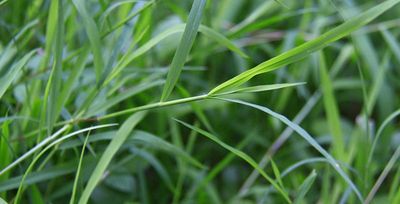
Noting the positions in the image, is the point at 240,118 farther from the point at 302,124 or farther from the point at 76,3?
the point at 76,3

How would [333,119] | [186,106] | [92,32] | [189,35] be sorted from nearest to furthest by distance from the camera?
[189,35], [92,32], [333,119], [186,106]

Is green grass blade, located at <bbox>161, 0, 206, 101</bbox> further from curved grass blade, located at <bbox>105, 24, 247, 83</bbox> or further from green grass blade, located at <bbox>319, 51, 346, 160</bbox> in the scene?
green grass blade, located at <bbox>319, 51, 346, 160</bbox>

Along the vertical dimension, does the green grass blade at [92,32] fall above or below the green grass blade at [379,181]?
above

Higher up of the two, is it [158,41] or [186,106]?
[158,41]

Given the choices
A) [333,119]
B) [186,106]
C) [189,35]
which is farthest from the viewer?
[186,106]

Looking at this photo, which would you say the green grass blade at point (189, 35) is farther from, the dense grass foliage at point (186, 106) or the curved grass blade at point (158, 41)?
the curved grass blade at point (158, 41)

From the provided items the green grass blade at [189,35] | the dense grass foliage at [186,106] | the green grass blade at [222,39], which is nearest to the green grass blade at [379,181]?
the dense grass foliage at [186,106]

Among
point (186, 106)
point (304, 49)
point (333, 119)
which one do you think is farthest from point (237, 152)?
point (186, 106)

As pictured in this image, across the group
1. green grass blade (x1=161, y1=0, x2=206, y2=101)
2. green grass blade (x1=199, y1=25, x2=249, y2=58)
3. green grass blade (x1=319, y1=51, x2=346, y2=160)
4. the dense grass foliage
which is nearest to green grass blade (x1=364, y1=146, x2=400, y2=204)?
the dense grass foliage

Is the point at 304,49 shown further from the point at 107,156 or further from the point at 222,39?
the point at 107,156
